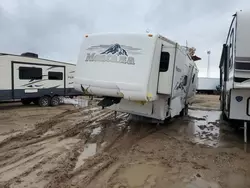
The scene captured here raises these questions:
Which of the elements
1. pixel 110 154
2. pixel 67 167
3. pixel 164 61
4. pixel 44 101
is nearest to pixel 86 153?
pixel 110 154

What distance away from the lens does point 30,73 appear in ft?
47.4

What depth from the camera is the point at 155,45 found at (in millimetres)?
6824

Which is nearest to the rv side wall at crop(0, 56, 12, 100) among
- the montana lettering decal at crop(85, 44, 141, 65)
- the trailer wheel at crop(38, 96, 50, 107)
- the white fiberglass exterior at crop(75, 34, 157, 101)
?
the trailer wheel at crop(38, 96, 50, 107)

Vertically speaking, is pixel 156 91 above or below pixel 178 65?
below

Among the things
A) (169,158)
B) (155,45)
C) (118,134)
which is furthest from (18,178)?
(155,45)

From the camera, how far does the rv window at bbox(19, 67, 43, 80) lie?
1401 cm

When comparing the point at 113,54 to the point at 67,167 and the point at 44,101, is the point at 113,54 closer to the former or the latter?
the point at 67,167

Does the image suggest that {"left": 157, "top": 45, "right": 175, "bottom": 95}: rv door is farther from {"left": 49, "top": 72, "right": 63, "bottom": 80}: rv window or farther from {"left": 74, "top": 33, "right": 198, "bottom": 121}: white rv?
{"left": 49, "top": 72, "right": 63, "bottom": 80}: rv window

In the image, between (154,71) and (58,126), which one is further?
(58,126)

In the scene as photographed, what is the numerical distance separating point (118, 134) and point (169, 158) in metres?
2.56

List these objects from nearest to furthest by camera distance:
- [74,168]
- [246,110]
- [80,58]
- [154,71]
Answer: [74,168] < [246,110] < [154,71] < [80,58]

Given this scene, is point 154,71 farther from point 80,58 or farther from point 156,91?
point 80,58

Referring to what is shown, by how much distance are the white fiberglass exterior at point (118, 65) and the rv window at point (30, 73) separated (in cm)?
785

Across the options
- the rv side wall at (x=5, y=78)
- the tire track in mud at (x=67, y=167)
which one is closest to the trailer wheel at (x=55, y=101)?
the rv side wall at (x=5, y=78)
